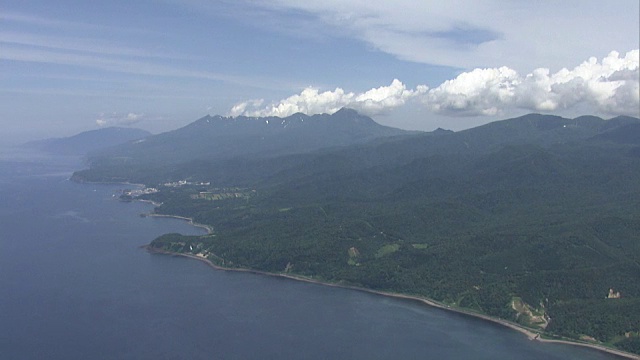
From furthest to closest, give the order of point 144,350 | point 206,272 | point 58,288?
point 206,272
point 58,288
point 144,350

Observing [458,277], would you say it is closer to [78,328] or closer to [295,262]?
[295,262]

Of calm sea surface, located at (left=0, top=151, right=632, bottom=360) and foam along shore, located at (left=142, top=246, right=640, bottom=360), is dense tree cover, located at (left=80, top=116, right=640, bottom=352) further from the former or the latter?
calm sea surface, located at (left=0, top=151, right=632, bottom=360)

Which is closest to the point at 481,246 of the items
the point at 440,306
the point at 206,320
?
the point at 440,306

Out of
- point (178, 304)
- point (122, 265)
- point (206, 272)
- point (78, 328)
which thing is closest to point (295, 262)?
point (206, 272)

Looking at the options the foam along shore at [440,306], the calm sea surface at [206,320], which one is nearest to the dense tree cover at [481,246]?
the foam along shore at [440,306]

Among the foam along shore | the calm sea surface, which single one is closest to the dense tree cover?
the foam along shore

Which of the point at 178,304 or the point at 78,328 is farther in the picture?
the point at 178,304

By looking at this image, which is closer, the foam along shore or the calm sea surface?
the calm sea surface

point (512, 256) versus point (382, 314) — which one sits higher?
point (512, 256)

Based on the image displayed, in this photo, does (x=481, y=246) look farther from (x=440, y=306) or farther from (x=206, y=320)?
(x=206, y=320)
